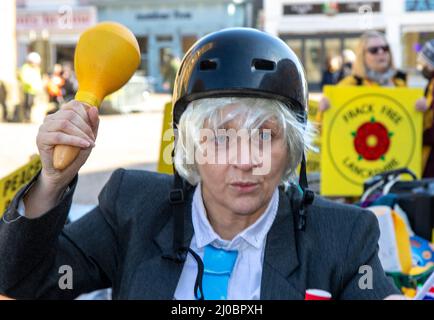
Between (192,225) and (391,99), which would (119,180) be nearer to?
(192,225)

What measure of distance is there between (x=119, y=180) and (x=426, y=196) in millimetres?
2458

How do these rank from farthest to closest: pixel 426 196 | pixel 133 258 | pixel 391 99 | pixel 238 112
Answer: pixel 391 99, pixel 426 196, pixel 133 258, pixel 238 112

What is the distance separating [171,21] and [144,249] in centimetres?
4096

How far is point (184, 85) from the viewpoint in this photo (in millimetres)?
2033

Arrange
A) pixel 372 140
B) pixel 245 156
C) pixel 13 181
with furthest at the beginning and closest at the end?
1. pixel 372 140
2. pixel 13 181
3. pixel 245 156

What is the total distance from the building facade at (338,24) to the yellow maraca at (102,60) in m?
35.3

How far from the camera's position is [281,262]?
191 cm

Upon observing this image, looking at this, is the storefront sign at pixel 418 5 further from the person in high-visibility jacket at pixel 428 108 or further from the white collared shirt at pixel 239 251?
the white collared shirt at pixel 239 251

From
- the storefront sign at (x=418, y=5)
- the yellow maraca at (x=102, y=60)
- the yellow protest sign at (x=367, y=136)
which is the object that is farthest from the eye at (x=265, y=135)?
the storefront sign at (x=418, y=5)

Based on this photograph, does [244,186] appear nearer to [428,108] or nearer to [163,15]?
[428,108]

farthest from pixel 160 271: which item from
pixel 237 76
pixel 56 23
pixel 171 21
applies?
pixel 56 23

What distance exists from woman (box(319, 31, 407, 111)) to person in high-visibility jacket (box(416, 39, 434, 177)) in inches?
9.1

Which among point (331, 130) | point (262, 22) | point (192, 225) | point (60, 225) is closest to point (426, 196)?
point (331, 130)

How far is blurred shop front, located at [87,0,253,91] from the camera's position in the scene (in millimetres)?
41219
